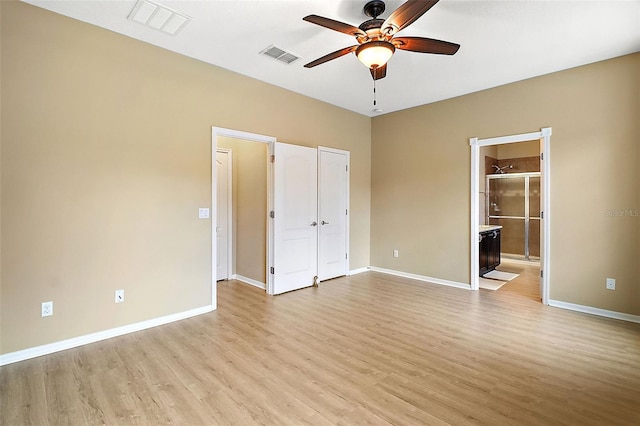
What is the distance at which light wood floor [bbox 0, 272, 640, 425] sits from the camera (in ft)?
6.31

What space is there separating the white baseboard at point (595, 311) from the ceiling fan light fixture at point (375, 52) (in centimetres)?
369

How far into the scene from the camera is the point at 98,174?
2.92 m

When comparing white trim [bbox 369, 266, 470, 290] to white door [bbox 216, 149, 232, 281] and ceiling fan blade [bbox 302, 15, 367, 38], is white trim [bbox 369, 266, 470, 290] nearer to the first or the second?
white door [bbox 216, 149, 232, 281]

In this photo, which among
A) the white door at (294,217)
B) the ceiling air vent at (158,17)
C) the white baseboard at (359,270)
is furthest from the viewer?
the white baseboard at (359,270)

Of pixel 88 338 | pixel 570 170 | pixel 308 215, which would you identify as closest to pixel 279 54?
pixel 308 215

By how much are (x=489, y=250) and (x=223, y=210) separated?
4856mm

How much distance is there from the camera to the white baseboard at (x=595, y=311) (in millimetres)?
3432

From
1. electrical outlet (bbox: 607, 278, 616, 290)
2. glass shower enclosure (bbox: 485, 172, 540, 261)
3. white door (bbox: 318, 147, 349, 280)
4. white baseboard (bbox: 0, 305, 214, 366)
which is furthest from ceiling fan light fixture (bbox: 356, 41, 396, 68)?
glass shower enclosure (bbox: 485, 172, 540, 261)

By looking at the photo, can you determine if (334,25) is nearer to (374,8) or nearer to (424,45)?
(374,8)

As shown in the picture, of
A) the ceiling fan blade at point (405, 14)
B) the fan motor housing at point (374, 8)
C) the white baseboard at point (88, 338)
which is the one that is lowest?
the white baseboard at point (88, 338)

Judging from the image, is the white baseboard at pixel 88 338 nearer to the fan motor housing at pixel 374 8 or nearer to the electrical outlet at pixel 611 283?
the fan motor housing at pixel 374 8

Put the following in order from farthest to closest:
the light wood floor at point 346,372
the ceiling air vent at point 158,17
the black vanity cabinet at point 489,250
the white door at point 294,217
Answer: the black vanity cabinet at point 489,250 → the white door at point 294,217 → the ceiling air vent at point 158,17 → the light wood floor at point 346,372

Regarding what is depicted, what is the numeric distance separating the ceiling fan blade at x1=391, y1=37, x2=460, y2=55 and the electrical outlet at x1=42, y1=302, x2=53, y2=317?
367 centimetres

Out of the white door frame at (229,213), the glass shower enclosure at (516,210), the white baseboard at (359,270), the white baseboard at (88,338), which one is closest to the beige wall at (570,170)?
the white baseboard at (359,270)
